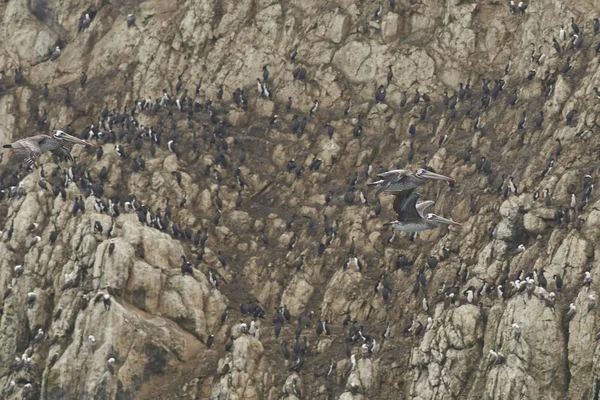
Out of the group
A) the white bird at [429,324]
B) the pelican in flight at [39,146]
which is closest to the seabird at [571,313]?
the white bird at [429,324]

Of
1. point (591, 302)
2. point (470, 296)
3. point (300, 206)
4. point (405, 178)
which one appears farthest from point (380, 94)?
point (405, 178)

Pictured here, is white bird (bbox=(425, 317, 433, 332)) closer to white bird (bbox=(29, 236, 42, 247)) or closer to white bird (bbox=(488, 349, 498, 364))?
white bird (bbox=(488, 349, 498, 364))

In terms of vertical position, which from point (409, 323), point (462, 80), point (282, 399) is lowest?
point (282, 399)

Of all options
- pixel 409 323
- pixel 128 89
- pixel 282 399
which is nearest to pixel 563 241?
pixel 409 323

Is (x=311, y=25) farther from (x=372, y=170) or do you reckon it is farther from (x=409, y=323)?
(x=409, y=323)

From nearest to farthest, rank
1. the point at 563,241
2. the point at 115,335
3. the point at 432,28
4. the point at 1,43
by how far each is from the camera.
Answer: the point at 563,241, the point at 115,335, the point at 432,28, the point at 1,43

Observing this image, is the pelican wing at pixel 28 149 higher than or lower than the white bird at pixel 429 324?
lower

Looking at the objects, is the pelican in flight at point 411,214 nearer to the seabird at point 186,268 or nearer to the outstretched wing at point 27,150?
the outstretched wing at point 27,150

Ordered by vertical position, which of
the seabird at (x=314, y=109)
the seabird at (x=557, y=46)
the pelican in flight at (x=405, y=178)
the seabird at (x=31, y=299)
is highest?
the seabird at (x=557, y=46)
